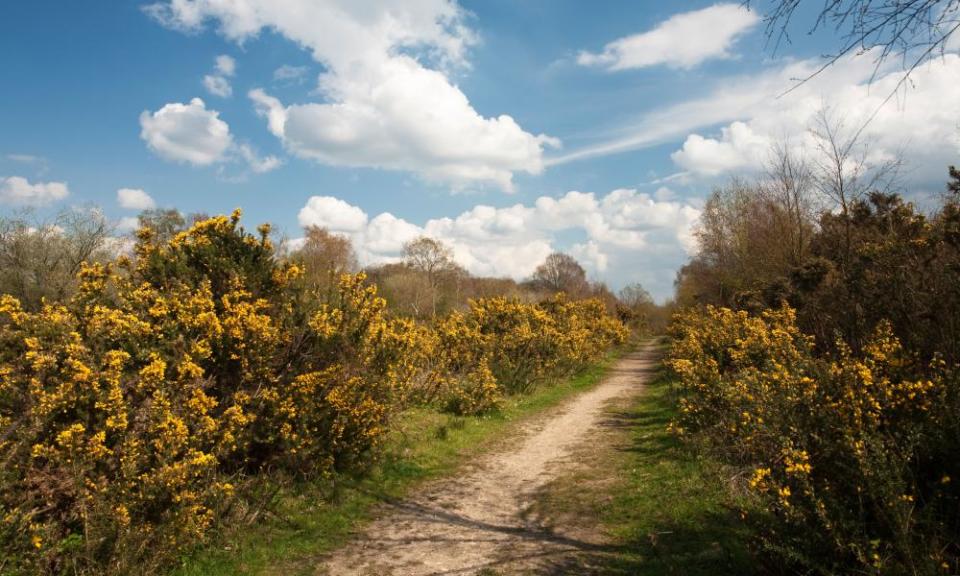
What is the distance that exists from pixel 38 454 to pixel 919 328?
29.6ft

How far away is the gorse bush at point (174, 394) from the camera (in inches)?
180

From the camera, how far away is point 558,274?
210 ft

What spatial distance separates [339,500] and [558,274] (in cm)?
5814

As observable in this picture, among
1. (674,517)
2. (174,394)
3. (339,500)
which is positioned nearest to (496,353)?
(339,500)

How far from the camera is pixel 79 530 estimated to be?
4938mm

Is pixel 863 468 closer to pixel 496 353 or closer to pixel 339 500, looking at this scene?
pixel 339 500

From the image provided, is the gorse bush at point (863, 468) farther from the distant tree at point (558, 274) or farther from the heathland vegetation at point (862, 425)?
the distant tree at point (558, 274)

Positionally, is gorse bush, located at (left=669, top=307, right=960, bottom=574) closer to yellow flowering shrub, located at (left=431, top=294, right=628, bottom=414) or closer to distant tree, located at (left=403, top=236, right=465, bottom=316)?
yellow flowering shrub, located at (left=431, top=294, right=628, bottom=414)

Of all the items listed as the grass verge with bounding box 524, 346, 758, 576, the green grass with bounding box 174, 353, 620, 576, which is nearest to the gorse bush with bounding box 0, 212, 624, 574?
the green grass with bounding box 174, 353, 620, 576

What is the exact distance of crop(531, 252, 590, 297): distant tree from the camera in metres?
62.8

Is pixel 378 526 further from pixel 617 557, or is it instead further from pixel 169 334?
pixel 169 334

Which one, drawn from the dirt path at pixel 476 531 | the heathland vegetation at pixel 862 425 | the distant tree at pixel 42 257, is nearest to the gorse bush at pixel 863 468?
the heathland vegetation at pixel 862 425

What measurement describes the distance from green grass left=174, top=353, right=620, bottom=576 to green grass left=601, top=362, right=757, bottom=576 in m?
2.88

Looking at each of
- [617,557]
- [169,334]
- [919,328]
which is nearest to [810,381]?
[617,557]
